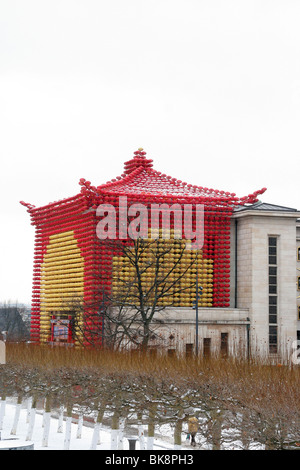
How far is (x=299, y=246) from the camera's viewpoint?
185ft

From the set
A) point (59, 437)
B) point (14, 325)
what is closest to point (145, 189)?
point (59, 437)

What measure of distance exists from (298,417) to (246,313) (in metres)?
36.4

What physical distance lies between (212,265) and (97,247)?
8.30 m

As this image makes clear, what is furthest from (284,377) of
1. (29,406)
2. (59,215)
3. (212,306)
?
(59,215)

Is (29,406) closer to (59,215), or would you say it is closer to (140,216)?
(140,216)

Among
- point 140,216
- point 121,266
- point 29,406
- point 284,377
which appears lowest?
point 29,406

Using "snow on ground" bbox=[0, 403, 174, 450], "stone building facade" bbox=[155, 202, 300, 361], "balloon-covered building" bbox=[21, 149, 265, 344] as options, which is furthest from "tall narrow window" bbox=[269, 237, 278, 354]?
"snow on ground" bbox=[0, 403, 174, 450]

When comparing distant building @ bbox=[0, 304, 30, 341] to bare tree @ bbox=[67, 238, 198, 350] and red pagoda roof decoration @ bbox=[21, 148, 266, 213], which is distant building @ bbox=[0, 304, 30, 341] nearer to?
red pagoda roof decoration @ bbox=[21, 148, 266, 213]

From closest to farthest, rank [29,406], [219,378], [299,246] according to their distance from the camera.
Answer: [219,378], [29,406], [299,246]

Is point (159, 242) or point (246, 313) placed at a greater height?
point (159, 242)

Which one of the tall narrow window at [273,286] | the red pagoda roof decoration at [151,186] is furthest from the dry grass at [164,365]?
the tall narrow window at [273,286]

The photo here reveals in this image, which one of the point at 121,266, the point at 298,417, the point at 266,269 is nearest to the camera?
the point at 298,417

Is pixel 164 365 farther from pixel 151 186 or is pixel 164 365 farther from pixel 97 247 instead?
pixel 151 186

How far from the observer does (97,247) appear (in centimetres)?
4788
